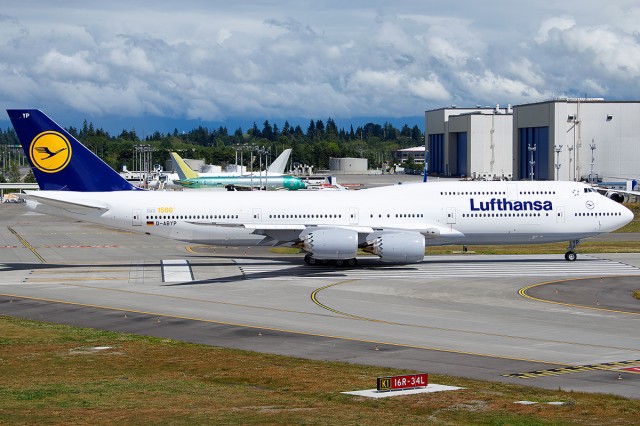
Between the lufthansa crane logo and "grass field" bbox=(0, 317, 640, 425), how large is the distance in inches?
989

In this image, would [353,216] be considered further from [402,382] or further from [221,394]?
[221,394]

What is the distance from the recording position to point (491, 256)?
2451 inches

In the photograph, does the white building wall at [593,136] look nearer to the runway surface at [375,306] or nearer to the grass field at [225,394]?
the runway surface at [375,306]

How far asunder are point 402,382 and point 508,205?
34245 mm

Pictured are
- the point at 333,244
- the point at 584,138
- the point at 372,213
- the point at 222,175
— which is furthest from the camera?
the point at 222,175

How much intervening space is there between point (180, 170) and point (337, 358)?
139479 millimetres

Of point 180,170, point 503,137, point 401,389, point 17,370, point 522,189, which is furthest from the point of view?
point 503,137

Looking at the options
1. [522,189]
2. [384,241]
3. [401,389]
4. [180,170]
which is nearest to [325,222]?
[384,241]

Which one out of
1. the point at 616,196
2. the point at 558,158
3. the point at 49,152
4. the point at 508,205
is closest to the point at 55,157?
the point at 49,152

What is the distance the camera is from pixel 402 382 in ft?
78.8

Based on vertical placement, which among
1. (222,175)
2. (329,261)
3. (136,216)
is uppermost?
(222,175)

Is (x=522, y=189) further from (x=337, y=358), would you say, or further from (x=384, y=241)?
(x=337, y=358)

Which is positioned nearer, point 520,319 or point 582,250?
point 520,319

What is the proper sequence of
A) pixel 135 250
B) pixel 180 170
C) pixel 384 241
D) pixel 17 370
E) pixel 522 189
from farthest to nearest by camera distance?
pixel 180 170 < pixel 135 250 < pixel 522 189 < pixel 384 241 < pixel 17 370
